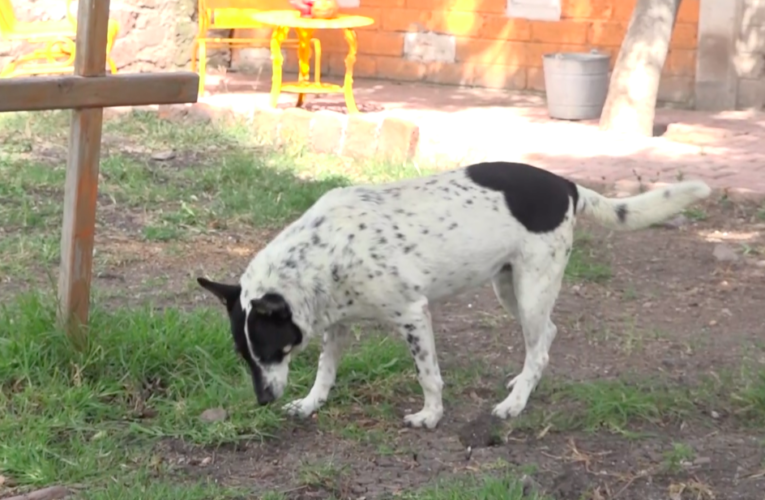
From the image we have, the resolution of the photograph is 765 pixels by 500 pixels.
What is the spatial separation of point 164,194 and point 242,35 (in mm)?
6391

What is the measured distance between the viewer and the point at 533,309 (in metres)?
4.91

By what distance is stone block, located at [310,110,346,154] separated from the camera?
9.61m

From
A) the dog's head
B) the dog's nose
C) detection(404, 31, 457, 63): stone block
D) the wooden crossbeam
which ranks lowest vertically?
the dog's nose

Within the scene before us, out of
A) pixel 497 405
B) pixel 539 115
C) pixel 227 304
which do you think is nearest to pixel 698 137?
pixel 539 115

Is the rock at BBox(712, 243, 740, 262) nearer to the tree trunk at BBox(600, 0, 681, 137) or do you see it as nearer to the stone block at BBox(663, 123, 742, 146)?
the stone block at BBox(663, 123, 742, 146)

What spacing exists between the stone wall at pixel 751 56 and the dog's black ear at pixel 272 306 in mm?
8030

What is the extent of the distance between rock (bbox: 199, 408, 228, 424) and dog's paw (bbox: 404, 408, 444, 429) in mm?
695

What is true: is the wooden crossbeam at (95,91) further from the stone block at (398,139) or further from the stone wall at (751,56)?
the stone wall at (751,56)

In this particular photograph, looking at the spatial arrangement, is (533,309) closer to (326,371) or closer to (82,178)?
(326,371)

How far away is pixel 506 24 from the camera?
12680 mm

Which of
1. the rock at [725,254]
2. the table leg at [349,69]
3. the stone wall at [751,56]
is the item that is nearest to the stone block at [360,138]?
the table leg at [349,69]

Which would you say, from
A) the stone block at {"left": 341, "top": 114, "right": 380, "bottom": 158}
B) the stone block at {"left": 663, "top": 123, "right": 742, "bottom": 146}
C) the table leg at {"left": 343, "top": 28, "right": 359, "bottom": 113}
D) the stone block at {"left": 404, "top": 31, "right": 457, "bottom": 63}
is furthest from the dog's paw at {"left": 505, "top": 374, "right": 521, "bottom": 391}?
the stone block at {"left": 404, "top": 31, "right": 457, "bottom": 63}

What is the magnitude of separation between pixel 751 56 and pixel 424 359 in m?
7.71

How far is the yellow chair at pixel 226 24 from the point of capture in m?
11.4
